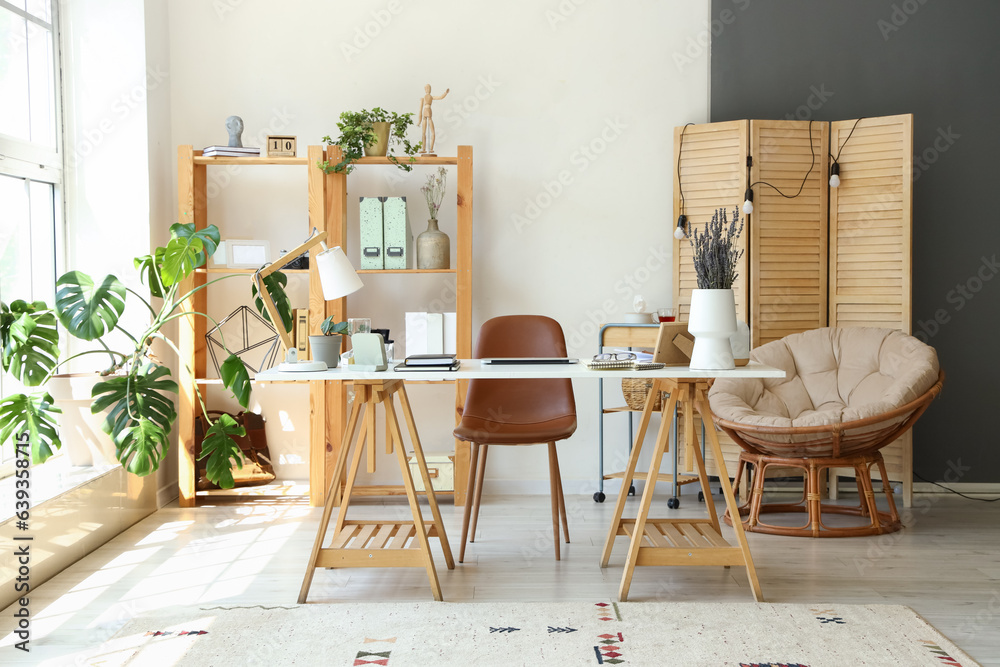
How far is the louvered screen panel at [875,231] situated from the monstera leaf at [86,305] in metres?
3.42

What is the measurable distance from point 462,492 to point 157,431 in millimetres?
1500

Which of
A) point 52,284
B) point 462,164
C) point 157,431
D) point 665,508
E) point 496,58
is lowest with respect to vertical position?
point 665,508

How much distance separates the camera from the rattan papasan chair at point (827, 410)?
336 centimetres

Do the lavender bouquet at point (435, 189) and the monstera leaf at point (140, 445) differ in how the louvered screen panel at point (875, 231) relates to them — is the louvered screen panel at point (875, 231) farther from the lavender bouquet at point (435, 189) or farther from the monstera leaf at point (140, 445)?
the monstera leaf at point (140, 445)

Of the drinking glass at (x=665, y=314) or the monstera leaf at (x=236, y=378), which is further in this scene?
the drinking glass at (x=665, y=314)

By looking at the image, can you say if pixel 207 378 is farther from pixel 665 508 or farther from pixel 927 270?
pixel 927 270

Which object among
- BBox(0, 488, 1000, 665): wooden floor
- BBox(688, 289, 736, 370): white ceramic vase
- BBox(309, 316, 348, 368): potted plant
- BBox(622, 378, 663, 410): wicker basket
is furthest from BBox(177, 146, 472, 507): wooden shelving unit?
BBox(688, 289, 736, 370): white ceramic vase

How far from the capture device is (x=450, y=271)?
3.97 meters

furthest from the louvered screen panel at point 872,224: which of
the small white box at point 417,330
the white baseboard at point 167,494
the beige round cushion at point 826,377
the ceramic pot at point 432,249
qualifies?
the white baseboard at point 167,494

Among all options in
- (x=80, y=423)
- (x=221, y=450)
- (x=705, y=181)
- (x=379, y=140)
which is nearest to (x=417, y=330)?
(x=379, y=140)

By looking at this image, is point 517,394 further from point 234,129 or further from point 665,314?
point 234,129

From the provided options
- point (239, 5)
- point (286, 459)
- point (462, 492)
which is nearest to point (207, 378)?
point (286, 459)

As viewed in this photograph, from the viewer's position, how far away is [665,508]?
3.92 m

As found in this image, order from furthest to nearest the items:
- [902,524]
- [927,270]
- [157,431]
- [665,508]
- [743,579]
→ 1. [927,270]
2. [665,508]
3. [902,524]
4. [157,431]
5. [743,579]
